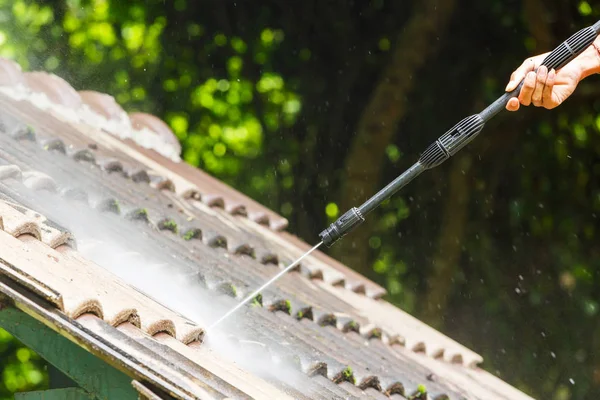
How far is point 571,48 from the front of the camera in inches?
164

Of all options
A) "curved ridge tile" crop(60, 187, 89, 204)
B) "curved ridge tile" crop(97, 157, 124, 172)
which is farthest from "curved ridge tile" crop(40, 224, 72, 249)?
"curved ridge tile" crop(97, 157, 124, 172)

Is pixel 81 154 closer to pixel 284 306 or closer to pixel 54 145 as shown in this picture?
pixel 54 145

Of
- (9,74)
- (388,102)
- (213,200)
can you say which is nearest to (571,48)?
(213,200)

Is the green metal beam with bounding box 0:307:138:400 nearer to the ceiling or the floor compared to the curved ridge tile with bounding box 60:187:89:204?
nearer to the floor

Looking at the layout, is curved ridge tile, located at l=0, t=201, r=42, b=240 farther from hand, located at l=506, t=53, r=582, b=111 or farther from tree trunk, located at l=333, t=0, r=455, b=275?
tree trunk, located at l=333, t=0, r=455, b=275

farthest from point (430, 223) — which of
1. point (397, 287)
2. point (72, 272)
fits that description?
point (72, 272)

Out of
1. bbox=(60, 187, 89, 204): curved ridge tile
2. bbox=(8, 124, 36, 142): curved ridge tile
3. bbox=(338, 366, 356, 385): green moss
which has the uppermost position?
bbox=(8, 124, 36, 142): curved ridge tile

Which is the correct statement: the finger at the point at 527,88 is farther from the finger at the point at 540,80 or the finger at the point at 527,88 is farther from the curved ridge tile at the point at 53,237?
the curved ridge tile at the point at 53,237

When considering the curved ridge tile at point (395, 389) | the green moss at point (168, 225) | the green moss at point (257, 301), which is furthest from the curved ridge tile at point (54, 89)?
the curved ridge tile at point (395, 389)

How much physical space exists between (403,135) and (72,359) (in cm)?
1057

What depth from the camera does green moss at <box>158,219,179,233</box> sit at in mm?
5414

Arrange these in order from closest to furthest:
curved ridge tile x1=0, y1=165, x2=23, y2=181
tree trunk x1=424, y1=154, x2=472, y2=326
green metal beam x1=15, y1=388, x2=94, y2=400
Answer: green metal beam x1=15, y1=388, x2=94, y2=400
curved ridge tile x1=0, y1=165, x2=23, y2=181
tree trunk x1=424, y1=154, x2=472, y2=326

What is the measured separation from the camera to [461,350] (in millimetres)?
6953

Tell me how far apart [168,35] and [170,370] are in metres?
12.3
